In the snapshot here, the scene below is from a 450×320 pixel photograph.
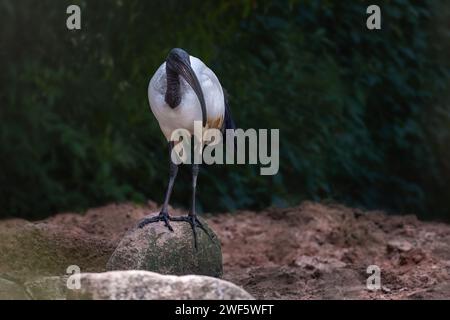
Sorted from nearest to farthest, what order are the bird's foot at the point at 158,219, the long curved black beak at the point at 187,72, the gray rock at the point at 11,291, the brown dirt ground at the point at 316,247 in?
1. the gray rock at the point at 11,291
2. the long curved black beak at the point at 187,72
3. the bird's foot at the point at 158,219
4. the brown dirt ground at the point at 316,247

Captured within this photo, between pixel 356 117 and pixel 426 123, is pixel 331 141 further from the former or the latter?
pixel 426 123

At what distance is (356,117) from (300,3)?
1136mm

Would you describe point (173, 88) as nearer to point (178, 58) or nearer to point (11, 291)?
point (178, 58)

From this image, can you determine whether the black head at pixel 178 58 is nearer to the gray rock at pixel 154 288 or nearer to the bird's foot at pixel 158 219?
the bird's foot at pixel 158 219

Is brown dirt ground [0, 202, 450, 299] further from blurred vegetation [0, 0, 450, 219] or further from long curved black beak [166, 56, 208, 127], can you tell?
long curved black beak [166, 56, 208, 127]

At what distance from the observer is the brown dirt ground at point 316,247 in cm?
589

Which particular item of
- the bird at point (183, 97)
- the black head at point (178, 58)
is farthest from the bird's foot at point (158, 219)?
the black head at point (178, 58)

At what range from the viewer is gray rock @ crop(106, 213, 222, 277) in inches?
217

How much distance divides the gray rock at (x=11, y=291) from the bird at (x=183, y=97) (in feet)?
3.09

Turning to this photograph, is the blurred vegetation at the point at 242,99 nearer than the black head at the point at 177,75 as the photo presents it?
No

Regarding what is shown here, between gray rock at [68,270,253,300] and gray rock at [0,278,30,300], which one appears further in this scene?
gray rock at [0,278,30,300]

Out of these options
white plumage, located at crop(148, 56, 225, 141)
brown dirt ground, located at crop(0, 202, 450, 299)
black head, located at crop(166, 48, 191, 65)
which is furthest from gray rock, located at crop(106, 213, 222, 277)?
black head, located at crop(166, 48, 191, 65)

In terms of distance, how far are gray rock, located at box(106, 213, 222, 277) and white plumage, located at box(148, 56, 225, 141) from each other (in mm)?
560

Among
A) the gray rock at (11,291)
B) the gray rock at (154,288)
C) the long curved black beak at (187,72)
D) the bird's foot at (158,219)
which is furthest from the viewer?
the bird's foot at (158,219)
